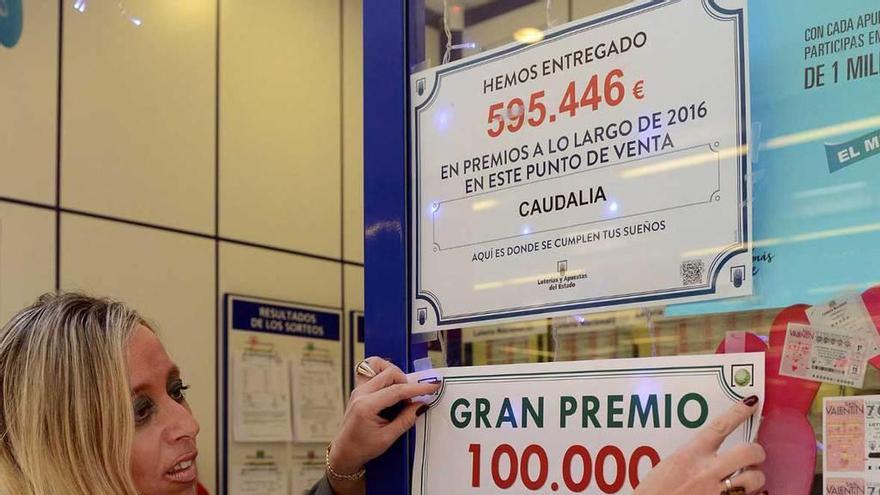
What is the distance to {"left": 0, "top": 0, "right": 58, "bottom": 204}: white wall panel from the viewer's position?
288 centimetres

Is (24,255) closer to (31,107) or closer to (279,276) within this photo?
(31,107)

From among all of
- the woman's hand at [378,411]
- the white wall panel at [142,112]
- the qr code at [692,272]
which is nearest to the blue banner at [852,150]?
the qr code at [692,272]

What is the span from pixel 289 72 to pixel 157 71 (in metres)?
0.72

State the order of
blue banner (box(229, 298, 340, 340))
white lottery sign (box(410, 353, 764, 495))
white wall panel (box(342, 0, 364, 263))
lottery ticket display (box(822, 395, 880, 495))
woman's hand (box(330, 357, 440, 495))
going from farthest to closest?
1. white wall panel (box(342, 0, 364, 263))
2. blue banner (box(229, 298, 340, 340))
3. woman's hand (box(330, 357, 440, 495))
4. white lottery sign (box(410, 353, 764, 495))
5. lottery ticket display (box(822, 395, 880, 495))

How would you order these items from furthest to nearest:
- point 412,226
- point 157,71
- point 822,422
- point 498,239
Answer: point 157,71 < point 412,226 < point 498,239 < point 822,422

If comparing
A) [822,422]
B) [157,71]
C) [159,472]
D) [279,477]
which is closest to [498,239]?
[822,422]

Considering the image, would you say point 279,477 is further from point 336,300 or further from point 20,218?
point 20,218

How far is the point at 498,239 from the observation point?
47.8 inches

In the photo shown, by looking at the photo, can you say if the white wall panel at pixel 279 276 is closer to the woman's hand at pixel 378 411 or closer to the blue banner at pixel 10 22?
the blue banner at pixel 10 22

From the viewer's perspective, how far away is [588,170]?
1130mm

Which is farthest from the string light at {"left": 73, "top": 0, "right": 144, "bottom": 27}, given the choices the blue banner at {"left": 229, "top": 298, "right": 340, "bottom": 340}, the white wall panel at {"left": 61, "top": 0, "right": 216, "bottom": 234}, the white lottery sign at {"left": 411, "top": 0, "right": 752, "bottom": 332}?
the white lottery sign at {"left": 411, "top": 0, "right": 752, "bottom": 332}

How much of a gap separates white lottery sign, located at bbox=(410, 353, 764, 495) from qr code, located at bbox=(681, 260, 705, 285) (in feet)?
0.28

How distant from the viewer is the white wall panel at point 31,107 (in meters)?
2.88

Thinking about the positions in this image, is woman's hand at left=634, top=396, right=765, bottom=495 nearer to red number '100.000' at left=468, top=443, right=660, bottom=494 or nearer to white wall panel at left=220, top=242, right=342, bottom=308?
red number '100.000' at left=468, top=443, right=660, bottom=494
